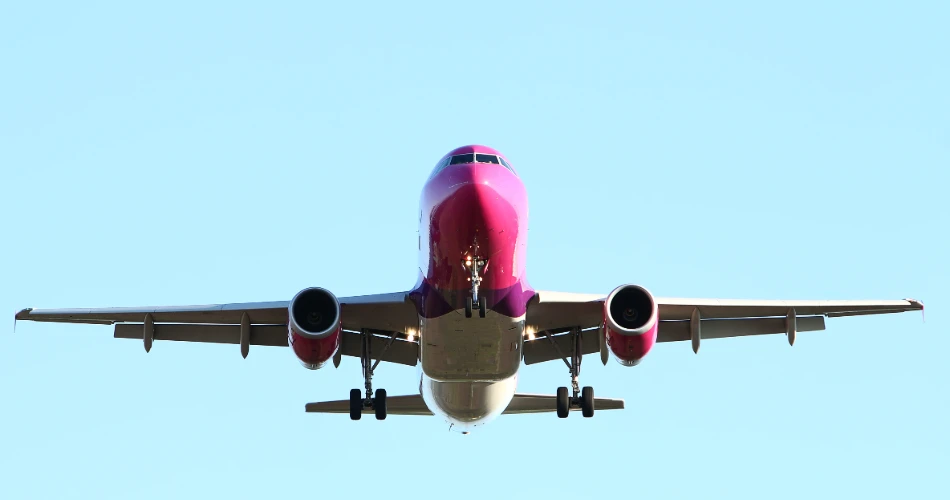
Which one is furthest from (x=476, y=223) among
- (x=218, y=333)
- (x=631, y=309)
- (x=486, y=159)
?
(x=218, y=333)

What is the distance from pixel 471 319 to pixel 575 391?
4.83 meters

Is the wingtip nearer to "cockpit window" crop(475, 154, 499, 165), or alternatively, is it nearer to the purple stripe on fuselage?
the purple stripe on fuselage

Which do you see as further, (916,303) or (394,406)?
(394,406)

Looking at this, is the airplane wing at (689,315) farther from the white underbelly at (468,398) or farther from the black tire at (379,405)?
the black tire at (379,405)

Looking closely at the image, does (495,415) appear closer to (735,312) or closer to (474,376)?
(474,376)

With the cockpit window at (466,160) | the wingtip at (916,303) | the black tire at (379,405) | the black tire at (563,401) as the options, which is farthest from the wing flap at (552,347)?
the wingtip at (916,303)

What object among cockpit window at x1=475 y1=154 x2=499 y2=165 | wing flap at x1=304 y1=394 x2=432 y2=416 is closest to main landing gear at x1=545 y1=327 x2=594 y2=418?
wing flap at x1=304 y1=394 x2=432 y2=416

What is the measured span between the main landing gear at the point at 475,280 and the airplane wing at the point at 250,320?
2.80 metres

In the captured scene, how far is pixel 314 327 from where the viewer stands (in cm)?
2766

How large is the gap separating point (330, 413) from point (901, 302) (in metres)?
13.6

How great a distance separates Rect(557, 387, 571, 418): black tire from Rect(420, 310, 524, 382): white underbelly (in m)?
2.24

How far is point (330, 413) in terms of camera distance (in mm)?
32719

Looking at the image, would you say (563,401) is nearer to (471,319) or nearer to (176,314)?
(471,319)

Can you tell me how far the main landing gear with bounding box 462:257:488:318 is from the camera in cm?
2630
